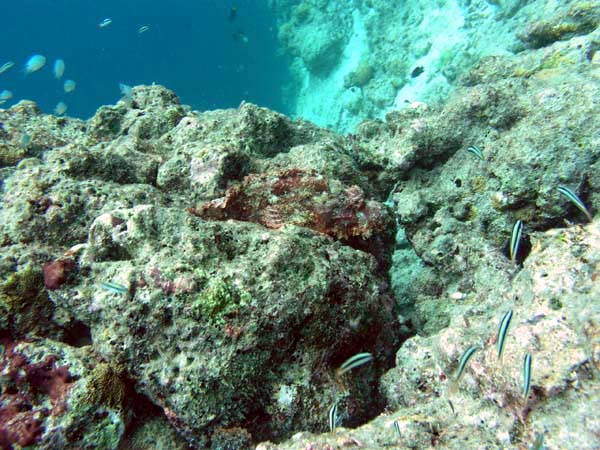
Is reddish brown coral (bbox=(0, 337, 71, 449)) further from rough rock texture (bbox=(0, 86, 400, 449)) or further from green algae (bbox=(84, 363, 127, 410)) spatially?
green algae (bbox=(84, 363, 127, 410))

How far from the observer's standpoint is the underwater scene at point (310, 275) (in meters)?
2.66

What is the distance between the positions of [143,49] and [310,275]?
4228 cm

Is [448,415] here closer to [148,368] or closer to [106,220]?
[148,368]

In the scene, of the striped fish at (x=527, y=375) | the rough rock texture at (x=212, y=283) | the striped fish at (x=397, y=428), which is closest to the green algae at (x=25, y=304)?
the rough rock texture at (x=212, y=283)

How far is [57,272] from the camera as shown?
144 inches

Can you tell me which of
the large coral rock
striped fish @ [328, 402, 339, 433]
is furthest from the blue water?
striped fish @ [328, 402, 339, 433]

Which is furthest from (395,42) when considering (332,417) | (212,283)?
(332,417)

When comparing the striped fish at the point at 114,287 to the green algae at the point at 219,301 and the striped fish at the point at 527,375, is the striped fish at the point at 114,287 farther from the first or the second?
the striped fish at the point at 527,375

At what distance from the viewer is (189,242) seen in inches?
130

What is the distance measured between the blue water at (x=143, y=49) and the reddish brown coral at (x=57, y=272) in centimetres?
3103

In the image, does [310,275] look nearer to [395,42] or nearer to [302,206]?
[302,206]

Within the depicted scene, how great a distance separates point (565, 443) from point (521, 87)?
5.31m

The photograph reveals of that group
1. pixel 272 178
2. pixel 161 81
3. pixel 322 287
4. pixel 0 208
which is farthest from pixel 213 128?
pixel 161 81

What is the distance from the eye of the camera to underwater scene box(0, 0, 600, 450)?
266 cm
